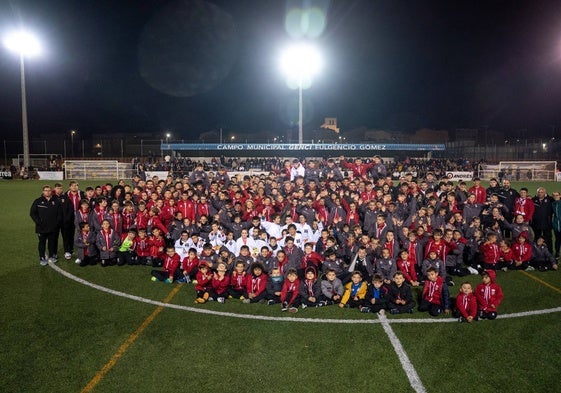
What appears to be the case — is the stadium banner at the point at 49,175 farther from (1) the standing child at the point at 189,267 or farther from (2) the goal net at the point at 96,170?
(1) the standing child at the point at 189,267

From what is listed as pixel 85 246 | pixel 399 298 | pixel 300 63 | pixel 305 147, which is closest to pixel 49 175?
pixel 305 147

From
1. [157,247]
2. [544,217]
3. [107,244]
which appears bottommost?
[157,247]

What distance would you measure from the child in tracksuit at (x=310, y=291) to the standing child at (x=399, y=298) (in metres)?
1.24

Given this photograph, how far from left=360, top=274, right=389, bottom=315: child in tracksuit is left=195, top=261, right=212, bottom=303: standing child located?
2.81 m

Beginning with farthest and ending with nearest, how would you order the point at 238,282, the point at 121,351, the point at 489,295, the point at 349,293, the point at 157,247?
the point at 157,247 → the point at 238,282 → the point at 349,293 → the point at 489,295 → the point at 121,351

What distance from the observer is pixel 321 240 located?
9.80 m

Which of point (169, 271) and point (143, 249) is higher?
point (143, 249)

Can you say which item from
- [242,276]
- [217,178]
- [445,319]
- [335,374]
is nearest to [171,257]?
[242,276]

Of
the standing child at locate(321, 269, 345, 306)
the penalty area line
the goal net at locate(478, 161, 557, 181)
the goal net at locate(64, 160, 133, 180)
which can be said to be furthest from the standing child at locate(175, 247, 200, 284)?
the goal net at locate(478, 161, 557, 181)

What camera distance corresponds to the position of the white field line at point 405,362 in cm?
457

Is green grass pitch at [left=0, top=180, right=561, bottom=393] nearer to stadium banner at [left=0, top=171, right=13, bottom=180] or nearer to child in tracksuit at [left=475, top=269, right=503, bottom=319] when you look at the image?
child in tracksuit at [left=475, top=269, right=503, bottom=319]

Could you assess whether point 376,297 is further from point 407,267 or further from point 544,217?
point 544,217

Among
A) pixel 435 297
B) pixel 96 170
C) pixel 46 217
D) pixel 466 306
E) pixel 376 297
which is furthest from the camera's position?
pixel 96 170

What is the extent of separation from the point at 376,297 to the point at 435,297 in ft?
3.25
